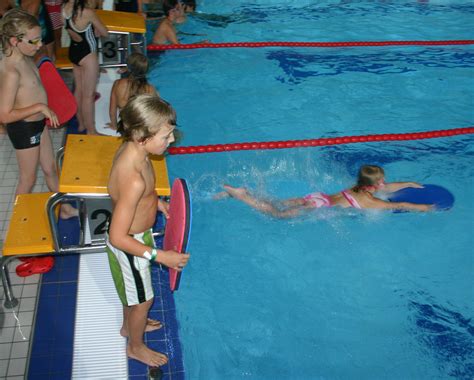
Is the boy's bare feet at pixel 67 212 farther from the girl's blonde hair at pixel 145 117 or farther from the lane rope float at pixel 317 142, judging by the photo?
the girl's blonde hair at pixel 145 117

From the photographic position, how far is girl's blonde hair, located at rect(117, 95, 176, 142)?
100 inches

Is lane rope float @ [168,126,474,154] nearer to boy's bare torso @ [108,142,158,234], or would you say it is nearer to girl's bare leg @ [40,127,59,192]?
girl's bare leg @ [40,127,59,192]

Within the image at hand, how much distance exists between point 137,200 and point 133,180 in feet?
0.33

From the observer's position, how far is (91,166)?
3682 mm

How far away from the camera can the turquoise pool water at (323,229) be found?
3.95 meters

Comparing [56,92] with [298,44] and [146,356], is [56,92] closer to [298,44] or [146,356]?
[146,356]

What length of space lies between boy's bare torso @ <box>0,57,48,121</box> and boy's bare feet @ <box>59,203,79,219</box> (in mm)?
947

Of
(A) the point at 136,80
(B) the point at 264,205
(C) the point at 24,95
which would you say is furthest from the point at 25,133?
(B) the point at 264,205

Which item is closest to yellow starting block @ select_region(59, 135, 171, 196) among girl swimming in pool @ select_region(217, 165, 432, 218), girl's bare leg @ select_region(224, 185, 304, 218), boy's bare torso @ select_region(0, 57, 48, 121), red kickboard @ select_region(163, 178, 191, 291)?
boy's bare torso @ select_region(0, 57, 48, 121)

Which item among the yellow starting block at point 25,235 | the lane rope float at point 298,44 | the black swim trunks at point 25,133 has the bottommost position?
the yellow starting block at point 25,235

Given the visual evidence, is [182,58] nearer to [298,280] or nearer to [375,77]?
[375,77]

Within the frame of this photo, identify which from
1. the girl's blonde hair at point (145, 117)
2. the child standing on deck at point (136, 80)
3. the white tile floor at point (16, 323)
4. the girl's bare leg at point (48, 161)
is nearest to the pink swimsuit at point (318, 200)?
the child standing on deck at point (136, 80)

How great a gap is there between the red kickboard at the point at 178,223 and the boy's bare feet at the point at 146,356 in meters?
0.73

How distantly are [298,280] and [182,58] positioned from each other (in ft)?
15.9
